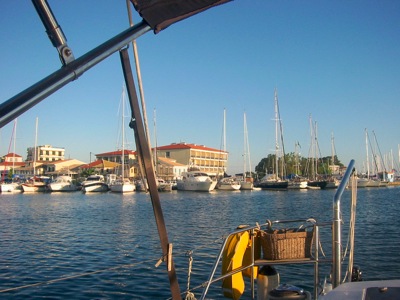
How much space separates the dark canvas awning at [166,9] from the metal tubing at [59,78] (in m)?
0.13

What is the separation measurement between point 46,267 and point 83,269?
1.67 m

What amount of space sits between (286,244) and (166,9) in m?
3.44

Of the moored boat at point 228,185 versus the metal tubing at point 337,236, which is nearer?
the metal tubing at point 337,236

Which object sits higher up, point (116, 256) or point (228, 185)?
point (228, 185)

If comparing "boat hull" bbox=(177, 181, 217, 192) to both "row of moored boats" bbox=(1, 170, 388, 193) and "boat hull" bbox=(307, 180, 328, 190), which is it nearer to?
"row of moored boats" bbox=(1, 170, 388, 193)

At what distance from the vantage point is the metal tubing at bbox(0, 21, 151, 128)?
2.28 metres

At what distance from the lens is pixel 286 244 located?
5.29m

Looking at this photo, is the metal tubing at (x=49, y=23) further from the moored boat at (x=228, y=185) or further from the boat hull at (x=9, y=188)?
the boat hull at (x=9, y=188)

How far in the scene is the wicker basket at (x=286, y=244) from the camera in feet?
17.3

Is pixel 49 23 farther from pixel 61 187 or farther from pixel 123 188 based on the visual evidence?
pixel 61 187

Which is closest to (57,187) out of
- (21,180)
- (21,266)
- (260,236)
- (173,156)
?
(21,180)

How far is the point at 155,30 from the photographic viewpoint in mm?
2959

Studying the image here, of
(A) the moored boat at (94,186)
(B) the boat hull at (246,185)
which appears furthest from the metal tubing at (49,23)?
(B) the boat hull at (246,185)

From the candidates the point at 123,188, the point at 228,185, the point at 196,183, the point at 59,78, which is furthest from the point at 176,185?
the point at 59,78
